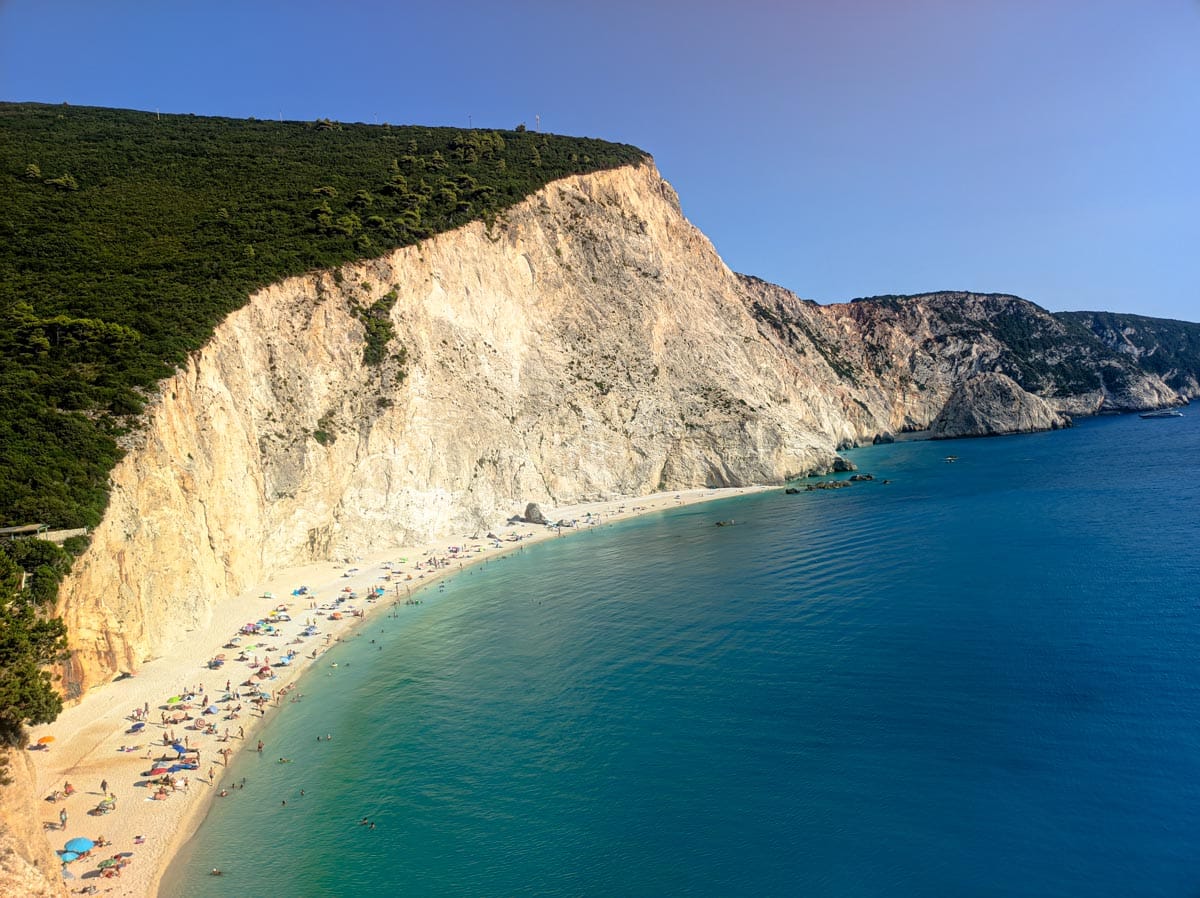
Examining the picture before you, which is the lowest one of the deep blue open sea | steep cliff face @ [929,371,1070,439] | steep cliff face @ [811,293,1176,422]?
the deep blue open sea

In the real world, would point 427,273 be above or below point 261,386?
above

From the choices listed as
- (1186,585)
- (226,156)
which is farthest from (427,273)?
(1186,585)

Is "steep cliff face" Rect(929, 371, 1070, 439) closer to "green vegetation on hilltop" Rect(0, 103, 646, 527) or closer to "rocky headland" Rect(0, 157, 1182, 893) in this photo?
"rocky headland" Rect(0, 157, 1182, 893)

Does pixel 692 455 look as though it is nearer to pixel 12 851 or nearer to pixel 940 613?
pixel 940 613

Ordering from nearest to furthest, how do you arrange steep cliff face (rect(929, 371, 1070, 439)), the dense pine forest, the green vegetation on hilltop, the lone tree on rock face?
the lone tree on rock face, the dense pine forest, the green vegetation on hilltop, steep cliff face (rect(929, 371, 1070, 439))

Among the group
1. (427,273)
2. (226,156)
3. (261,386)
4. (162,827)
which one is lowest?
(162,827)

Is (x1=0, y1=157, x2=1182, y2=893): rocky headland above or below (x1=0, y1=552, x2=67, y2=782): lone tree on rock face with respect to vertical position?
above

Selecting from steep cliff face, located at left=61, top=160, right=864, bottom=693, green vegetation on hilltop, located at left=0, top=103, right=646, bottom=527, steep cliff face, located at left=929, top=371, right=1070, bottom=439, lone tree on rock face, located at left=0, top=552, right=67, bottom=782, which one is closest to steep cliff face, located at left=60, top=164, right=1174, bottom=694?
steep cliff face, located at left=61, top=160, right=864, bottom=693

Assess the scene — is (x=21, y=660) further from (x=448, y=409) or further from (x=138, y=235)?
(x=138, y=235)
